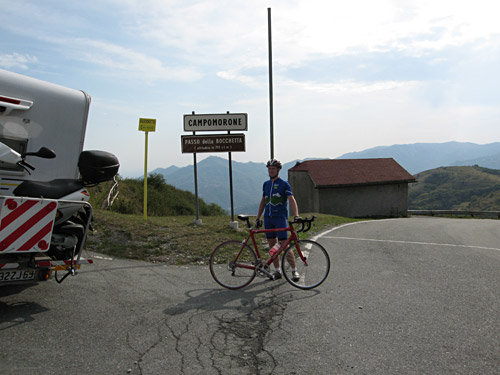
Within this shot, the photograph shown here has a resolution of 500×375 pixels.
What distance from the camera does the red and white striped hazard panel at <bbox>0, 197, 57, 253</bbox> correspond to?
4418 millimetres

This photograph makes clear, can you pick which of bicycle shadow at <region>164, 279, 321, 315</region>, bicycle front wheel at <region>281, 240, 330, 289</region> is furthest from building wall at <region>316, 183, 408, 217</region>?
bicycle shadow at <region>164, 279, 321, 315</region>

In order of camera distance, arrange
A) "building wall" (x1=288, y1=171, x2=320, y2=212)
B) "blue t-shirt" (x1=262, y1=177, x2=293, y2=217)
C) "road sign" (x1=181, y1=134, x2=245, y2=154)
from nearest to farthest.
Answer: "blue t-shirt" (x1=262, y1=177, x2=293, y2=217) → "road sign" (x1=181, y1=134, x2=245, y2=154) → "building wall" (x1=288, y1=171, x2=320, y2=212)

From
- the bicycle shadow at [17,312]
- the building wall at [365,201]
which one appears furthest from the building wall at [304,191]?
the bicycle shadow at [17,312]

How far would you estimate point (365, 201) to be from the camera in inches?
1400

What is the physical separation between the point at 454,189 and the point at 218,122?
158 meters

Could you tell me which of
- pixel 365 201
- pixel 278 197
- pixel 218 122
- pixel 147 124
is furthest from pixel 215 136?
pixel 365 201

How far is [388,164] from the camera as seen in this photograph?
40.8 metres

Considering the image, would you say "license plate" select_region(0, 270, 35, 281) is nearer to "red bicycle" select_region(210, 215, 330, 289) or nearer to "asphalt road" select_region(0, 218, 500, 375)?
"asphalt road" select_region(0, 218, 500, 375)

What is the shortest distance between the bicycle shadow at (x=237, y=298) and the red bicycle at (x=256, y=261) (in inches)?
7.8

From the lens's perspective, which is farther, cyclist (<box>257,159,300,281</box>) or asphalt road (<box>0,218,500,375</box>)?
cyclist (<box>257,159,300,281</box>)

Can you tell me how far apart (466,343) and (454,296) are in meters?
1.87

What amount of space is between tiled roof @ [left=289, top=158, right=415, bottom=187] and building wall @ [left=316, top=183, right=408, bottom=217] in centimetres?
59

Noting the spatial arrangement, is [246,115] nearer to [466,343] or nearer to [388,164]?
[466,343]

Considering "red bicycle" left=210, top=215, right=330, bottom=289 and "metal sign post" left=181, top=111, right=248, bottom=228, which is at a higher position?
"metal sign post" left=181, top=111, right=248, bottom=228
